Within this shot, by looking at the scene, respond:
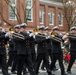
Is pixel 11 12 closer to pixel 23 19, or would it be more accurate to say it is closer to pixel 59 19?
pixel 23 19

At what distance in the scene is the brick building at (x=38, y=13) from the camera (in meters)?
35.2

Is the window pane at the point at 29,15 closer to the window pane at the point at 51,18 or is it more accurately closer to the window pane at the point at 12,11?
the window pane at the point at 12,11

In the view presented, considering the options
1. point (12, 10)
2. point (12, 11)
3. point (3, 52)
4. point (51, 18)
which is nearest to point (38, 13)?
point (12, 11)

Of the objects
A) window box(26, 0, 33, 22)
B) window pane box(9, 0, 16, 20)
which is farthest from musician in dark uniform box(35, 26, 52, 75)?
window box(26, 0, 33, 22)

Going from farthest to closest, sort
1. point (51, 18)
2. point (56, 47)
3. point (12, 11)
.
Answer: point (51, 18), point (12, 11), point (56, 47)

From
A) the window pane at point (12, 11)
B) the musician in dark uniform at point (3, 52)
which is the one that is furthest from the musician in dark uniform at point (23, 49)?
the window pane at point (12, 11)

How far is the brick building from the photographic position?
35.2 metres

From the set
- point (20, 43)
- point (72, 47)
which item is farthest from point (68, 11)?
point (20, 43)

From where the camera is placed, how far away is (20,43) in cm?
1146

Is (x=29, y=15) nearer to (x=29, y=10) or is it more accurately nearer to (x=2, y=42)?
(x=29, y=10)

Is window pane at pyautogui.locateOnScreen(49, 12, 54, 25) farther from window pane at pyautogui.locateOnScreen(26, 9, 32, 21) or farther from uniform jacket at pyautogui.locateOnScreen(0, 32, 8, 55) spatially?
uniform jacket at pyautogui.locateOnScreen(0, 32, 8, 55)

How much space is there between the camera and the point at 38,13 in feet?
129

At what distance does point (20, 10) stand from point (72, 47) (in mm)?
22849

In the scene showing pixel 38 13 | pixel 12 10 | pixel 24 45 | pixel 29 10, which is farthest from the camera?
pixel 38 13
